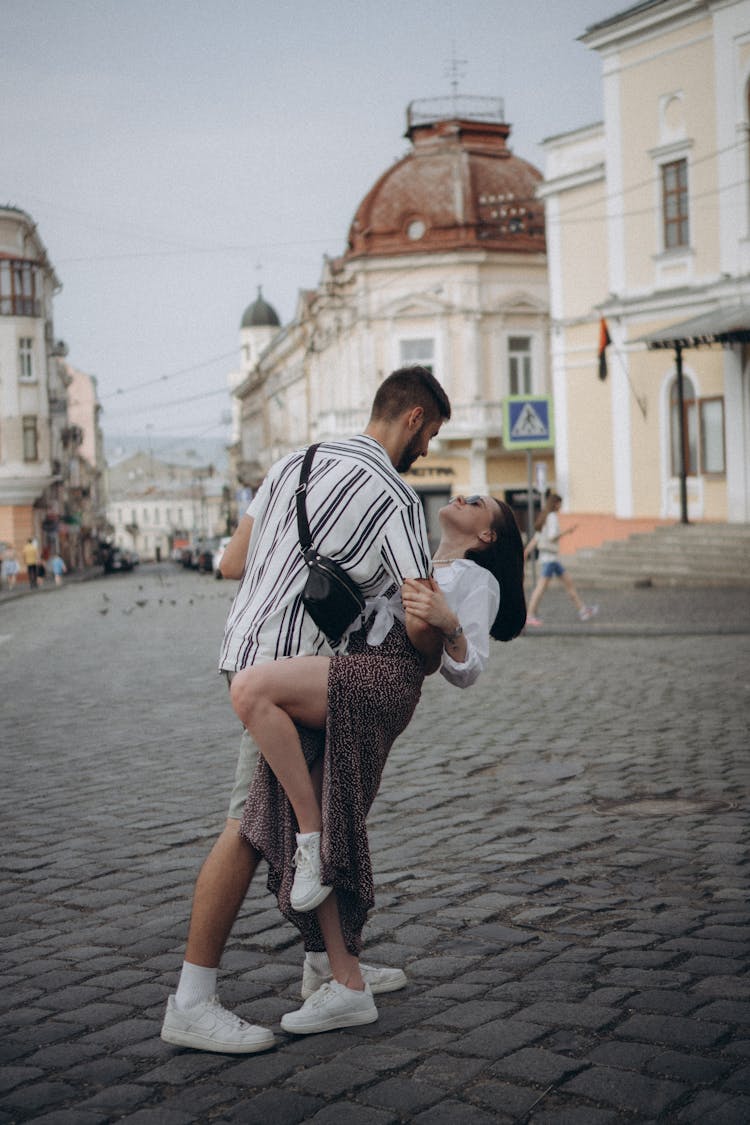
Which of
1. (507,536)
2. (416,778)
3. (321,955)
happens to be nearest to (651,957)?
(321,955)

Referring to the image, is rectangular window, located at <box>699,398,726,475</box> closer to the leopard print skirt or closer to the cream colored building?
the cream colored building

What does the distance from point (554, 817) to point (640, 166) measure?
25215 millimetres

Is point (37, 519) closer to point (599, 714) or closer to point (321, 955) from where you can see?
point (599, 714)

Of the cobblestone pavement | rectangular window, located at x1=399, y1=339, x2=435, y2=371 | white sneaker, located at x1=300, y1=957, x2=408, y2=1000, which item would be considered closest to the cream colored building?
rectangular window, located at x1=399, y1=339, x2=435, y2=371

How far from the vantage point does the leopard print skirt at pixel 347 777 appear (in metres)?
3.82

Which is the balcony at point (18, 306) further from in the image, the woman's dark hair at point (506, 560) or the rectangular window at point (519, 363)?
the woman's dark hair at point (506, 560)

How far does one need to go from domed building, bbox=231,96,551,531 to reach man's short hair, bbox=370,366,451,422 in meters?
41.0

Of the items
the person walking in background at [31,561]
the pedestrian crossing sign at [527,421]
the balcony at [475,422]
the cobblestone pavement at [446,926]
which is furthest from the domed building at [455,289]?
the cobblestone pavement at [446,926]

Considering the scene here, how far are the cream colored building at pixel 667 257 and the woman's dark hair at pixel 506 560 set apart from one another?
835 inches

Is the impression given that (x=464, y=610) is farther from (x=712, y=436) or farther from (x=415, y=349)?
(x=415, y=349)

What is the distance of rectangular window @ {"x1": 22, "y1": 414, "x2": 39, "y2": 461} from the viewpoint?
61844mm

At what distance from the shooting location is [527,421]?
20516 mm

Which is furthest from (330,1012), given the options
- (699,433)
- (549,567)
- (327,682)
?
(699,433)

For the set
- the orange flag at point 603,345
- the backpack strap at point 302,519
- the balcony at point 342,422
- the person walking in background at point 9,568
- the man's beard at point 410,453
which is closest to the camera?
the backpack strap at point 302,519
